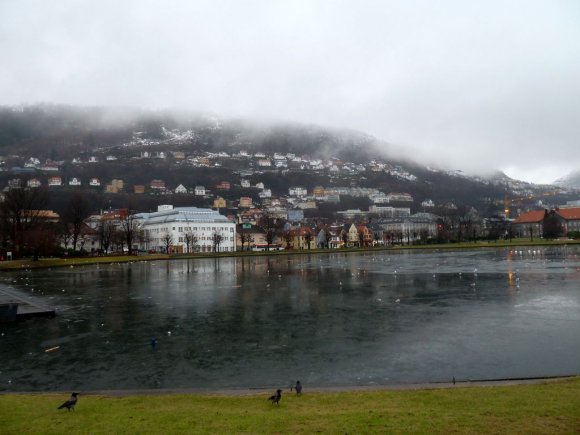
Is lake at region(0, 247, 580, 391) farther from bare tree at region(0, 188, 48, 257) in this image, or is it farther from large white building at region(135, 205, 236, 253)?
large white building at region(135, 205, 236, 253)

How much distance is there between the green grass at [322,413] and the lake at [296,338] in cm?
204

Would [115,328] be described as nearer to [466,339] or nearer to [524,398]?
[466,339]

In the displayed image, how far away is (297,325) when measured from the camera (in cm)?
2238

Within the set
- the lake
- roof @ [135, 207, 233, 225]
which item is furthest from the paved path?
roof @ [135, 207, 233, 225]

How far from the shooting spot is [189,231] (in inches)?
5320

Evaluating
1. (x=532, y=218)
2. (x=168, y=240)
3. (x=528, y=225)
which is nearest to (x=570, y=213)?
(x=532, y=218)

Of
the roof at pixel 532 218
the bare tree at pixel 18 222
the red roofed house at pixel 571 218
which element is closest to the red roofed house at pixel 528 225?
the roof at pixel 532 218

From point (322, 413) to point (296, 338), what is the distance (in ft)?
30.4

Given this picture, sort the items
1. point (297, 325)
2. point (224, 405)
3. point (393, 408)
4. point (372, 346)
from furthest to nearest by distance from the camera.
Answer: point (297, 325), point (372, 346), point (224, 405), point (393, 408)

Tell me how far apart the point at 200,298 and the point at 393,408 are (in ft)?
77.6

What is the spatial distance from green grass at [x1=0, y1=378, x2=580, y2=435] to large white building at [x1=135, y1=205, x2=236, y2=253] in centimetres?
11680

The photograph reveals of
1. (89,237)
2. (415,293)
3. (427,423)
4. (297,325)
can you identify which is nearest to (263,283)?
(415,293)

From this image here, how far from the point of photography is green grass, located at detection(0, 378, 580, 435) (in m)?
9.33

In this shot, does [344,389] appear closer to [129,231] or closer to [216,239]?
[129,231]
